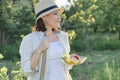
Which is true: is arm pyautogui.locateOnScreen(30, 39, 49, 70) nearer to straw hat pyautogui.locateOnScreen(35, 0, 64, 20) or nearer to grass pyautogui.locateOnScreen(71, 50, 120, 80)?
straw hat pyautogui.locateOnScreen(35, 0, 64, 20)

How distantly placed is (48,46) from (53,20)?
8.9 inches

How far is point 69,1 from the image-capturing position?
12.3 m

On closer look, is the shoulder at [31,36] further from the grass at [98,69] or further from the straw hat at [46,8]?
the grass at [98,69]

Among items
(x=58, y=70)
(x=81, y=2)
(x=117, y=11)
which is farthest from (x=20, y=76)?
(x=117, y=11)

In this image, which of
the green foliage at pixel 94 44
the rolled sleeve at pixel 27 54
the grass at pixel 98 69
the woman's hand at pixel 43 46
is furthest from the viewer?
the green foliage at pixel 94 44

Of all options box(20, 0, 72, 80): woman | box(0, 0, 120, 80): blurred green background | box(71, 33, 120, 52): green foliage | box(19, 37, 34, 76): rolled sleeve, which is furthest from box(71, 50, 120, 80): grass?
box(19, 37, 34, 76): rolled sleeve

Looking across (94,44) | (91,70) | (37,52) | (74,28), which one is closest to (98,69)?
(91,70)

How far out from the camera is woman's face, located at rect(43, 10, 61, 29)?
121 inches

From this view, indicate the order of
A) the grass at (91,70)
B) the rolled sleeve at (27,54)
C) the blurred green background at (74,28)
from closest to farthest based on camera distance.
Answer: the rolled sleeve at (27,54)
the grass at (91,70)
the blurred green background at (74,28)

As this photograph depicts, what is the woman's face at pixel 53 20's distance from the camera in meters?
3.08

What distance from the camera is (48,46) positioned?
117 inches

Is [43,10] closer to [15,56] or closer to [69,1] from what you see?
[69,1]

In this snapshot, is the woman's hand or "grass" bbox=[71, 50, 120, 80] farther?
"grass" bbox=[71, 50, 120, 80]

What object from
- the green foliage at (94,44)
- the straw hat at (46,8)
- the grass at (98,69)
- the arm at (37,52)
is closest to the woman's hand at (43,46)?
the arm at (37,52)
